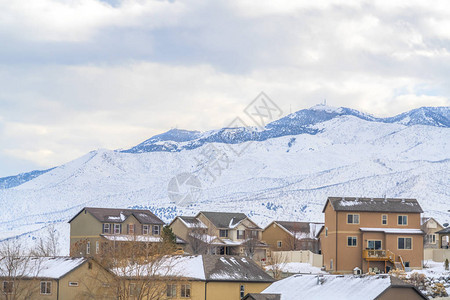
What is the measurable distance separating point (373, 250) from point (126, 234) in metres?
34.4

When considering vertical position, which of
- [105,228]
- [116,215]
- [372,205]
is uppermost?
[372,205]

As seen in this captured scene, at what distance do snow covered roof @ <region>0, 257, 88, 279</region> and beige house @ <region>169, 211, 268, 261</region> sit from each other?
3626cm

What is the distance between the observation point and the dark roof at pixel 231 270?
77750mm

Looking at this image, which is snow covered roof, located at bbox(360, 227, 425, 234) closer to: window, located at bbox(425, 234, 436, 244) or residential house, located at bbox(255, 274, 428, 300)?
residential house, located at bbox(255, 274, 428, 300)

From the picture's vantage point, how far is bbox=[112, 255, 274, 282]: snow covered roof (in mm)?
75750

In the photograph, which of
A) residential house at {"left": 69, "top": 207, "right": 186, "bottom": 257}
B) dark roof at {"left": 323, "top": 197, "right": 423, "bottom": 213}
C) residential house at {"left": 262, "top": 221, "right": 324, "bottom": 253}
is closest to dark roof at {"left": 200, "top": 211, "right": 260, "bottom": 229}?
residential house at {"left": 262, "top": 221, "right": 324, "bottom": 253}

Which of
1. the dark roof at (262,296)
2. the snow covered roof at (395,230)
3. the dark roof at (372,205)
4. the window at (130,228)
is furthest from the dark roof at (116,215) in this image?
the dark roof at (262,296)

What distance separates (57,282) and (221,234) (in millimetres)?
52482

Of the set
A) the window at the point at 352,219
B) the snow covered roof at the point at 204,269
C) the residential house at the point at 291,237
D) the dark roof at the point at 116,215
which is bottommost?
the snow covered roof at the point at 204,269

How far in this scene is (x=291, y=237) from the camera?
127 metres

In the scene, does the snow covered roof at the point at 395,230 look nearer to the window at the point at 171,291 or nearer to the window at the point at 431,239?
the window at the point at 171,291

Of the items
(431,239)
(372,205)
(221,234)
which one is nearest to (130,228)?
(221,234)

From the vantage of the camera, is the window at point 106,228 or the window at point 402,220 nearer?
the window at point 402,220

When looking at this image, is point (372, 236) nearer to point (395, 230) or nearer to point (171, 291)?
point (395, 230)
